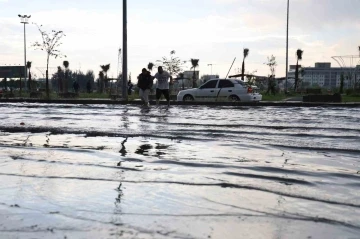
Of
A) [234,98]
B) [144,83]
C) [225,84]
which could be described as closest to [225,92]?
[225,84]

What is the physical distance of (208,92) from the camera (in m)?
23.3

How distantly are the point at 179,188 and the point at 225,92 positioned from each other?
18.9 metres

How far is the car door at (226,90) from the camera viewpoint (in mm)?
22562

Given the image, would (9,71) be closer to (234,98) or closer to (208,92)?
(208,92)

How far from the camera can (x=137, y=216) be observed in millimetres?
3184

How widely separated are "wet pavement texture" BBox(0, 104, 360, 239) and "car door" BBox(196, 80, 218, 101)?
50.7ft

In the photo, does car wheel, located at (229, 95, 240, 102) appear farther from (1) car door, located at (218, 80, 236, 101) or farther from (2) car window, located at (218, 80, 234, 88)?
(2) car window, located at (218, 80, 234, 88)

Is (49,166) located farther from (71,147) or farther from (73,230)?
(73,230)

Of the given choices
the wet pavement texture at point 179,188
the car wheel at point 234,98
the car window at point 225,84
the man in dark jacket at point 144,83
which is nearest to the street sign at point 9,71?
the car window at point 225,84

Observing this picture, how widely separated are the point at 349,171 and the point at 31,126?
7233 mm

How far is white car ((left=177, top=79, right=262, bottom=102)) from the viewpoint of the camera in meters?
22.2

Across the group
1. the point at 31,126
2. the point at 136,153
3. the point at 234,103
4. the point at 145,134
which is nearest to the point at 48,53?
the point at 234,103

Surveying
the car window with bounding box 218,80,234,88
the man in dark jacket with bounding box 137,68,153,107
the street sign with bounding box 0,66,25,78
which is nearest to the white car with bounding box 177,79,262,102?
the car window with bounding box 218,80,234,88

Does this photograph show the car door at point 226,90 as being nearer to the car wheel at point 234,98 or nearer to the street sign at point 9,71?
the car wheel at point 234,98
